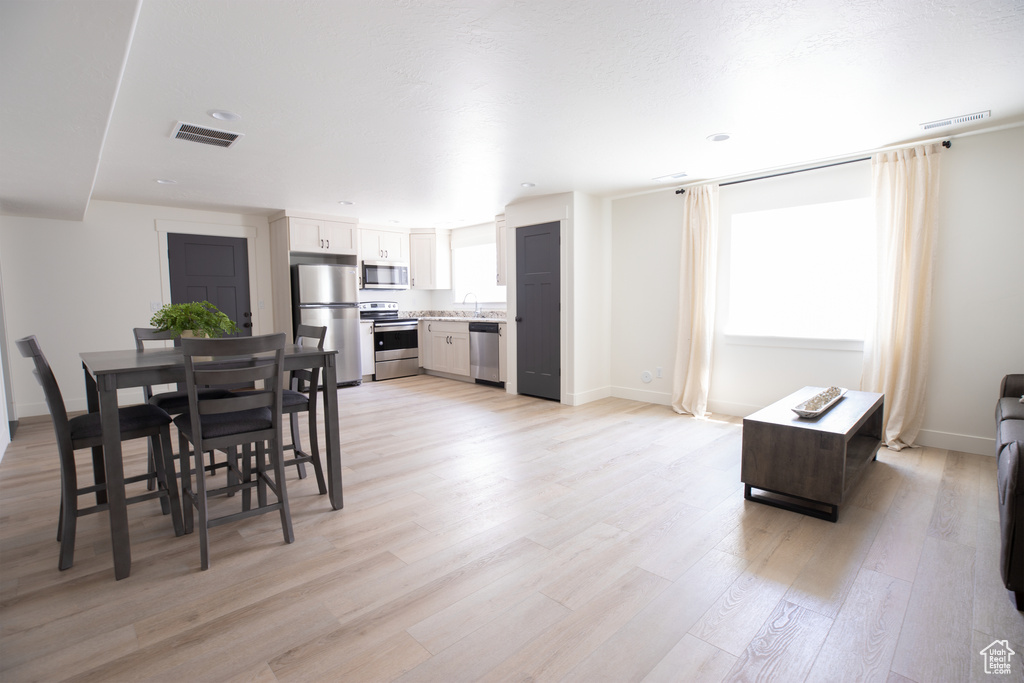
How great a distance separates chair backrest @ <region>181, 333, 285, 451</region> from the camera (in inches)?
79.6

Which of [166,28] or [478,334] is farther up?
[166,28]

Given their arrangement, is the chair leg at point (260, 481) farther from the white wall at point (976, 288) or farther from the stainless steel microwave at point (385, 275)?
the white wall at point (976, 288)

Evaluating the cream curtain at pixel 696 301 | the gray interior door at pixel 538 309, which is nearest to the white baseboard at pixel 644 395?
the cream curtain at pixel 696 301

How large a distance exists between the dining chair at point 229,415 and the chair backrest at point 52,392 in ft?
1.37

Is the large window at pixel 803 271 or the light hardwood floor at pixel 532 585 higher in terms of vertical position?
the large window at pixel 803 271

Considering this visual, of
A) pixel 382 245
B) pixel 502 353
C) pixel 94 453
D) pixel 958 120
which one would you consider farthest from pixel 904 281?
pixel 382 245

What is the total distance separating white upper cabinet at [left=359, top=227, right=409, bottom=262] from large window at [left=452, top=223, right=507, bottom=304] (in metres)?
0.80

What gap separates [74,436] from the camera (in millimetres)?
2137

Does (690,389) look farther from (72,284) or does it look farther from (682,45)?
(72,284)

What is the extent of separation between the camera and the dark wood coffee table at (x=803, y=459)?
2455 millimetres

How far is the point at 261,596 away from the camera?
189cm

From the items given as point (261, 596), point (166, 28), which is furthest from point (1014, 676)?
point (166, 28)

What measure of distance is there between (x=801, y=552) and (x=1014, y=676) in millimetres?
768

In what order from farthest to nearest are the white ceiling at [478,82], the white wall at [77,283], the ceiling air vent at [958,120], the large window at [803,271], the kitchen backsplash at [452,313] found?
the kitchen backsplash at [452,313] → the white wall at [77,283] → the large window at [803,271] → the ceiling air vent at [958,120] → the white ceiling at [478,82]
